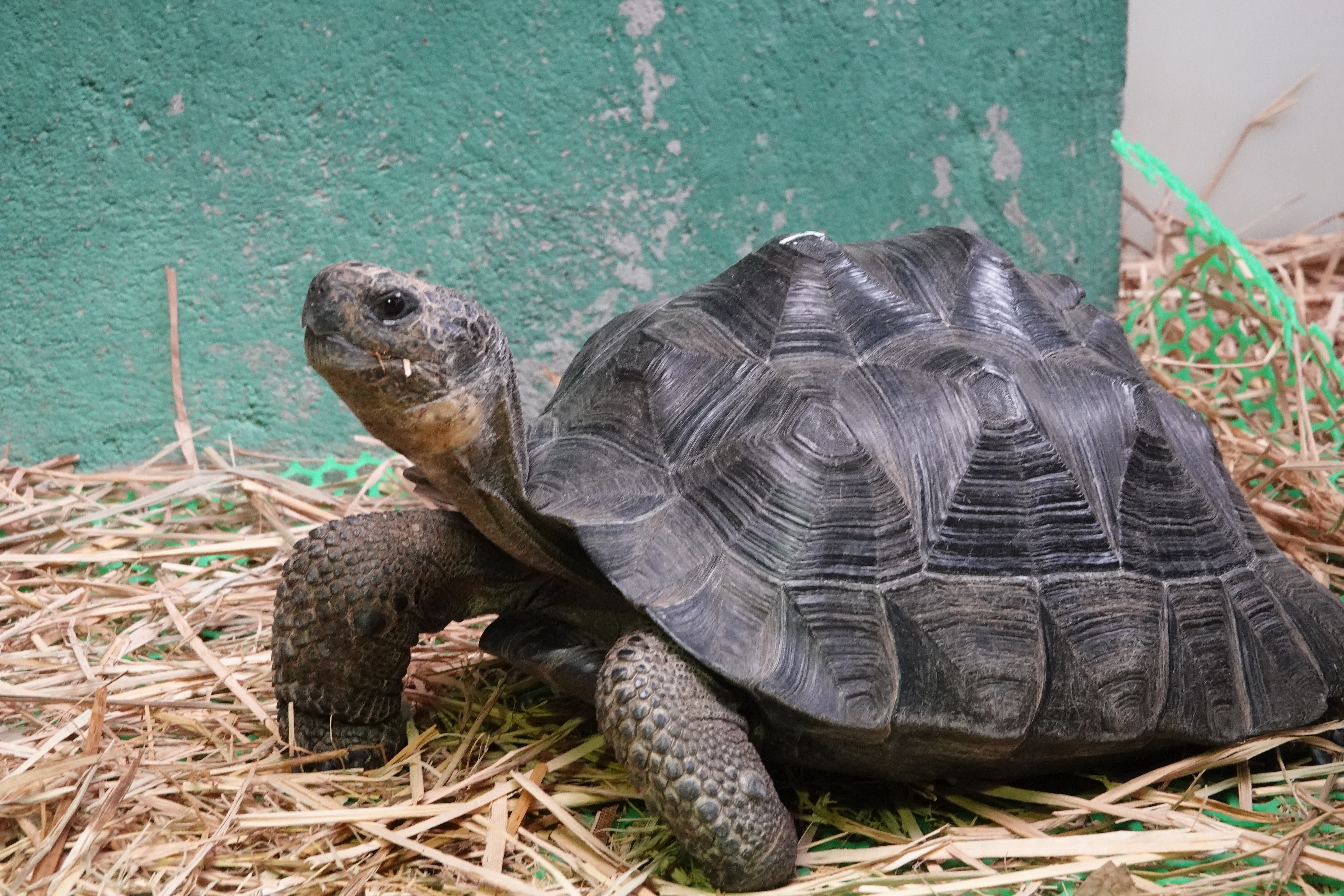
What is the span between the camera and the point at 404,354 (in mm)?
1969

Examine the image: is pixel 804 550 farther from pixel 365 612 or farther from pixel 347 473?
pixel 347 473

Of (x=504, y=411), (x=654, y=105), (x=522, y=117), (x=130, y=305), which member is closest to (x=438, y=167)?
(x=522, y=117)

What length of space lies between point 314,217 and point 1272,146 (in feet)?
17.2

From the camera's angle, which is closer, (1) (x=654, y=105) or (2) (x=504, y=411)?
(2) (x=504, y=411)

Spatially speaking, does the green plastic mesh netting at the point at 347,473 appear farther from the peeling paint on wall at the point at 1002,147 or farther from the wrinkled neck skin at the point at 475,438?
the peeling paint on wall at the point at 1002,147

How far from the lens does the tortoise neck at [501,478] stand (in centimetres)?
211

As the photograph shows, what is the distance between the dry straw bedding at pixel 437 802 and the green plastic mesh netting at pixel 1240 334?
1.01 metres

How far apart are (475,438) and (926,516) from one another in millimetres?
913

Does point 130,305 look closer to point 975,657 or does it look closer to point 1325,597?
point 975,657

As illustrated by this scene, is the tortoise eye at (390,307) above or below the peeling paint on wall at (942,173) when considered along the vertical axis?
below

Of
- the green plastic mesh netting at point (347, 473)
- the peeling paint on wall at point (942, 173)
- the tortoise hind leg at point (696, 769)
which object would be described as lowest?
the green plastic mesh netting at point (347, 473)

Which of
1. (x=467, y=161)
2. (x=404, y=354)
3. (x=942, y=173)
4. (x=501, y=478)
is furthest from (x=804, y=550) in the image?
(x=942, y=173)

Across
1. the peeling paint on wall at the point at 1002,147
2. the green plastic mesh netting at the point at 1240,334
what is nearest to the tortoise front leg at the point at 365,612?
the peeling paint on wall at the point at 1002,147

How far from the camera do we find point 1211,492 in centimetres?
255
